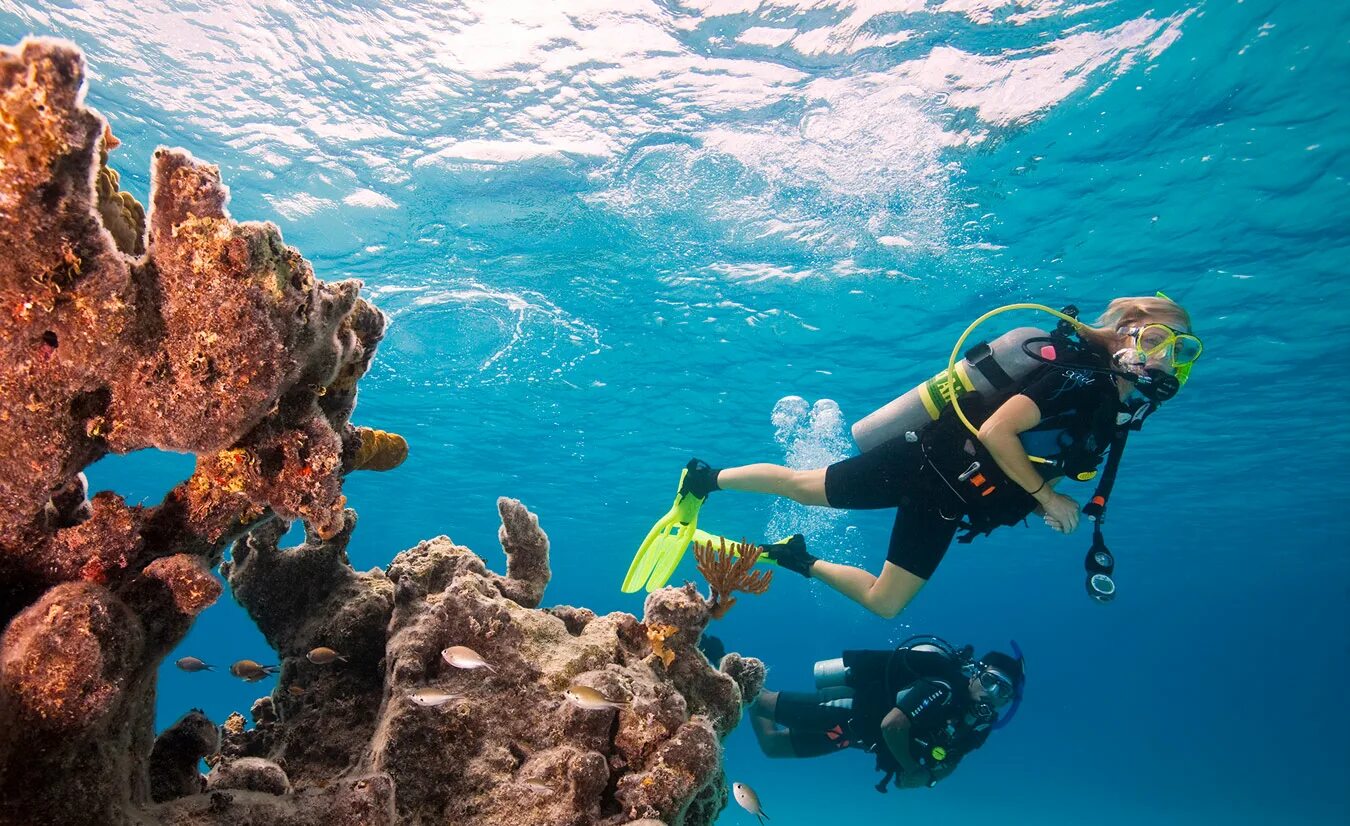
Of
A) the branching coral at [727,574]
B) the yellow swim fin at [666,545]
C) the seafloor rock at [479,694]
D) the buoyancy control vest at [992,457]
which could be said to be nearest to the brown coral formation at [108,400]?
the seafloor rock at [479,694]

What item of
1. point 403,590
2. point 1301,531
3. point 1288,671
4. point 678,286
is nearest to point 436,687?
point 403,590

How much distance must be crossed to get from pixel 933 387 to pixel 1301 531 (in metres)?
51.9

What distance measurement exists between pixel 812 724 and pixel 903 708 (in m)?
1.74

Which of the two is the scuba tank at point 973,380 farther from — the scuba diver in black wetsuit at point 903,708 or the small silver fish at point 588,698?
the small silver fish at point 588,698

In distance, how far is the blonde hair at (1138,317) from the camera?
22.6ft

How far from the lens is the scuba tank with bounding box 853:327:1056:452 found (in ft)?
24.8

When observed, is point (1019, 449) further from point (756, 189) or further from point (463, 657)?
point (756, 189)

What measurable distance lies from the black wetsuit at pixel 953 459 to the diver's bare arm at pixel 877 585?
139 mm

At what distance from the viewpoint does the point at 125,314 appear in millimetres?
2129

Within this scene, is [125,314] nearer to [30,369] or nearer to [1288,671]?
[30,369]

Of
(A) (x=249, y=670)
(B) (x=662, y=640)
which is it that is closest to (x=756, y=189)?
(B) (x=662, y=640)

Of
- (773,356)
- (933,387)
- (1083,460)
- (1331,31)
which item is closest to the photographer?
(1083,460)

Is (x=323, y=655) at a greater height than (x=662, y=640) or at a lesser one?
lesser

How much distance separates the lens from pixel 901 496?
8.23 metres
